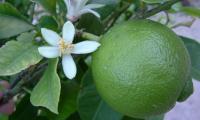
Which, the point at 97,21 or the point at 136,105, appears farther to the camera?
the point at 97,21

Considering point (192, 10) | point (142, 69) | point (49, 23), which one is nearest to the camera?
point (142, 69)

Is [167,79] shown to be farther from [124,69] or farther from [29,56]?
[29,56]

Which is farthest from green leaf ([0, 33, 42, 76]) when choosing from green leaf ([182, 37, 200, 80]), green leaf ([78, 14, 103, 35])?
green leaf ([182, 37, 200, 80])

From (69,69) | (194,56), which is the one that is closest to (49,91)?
(69,69)

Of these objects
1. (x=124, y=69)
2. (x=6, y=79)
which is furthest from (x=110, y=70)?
(x=6, y=79)

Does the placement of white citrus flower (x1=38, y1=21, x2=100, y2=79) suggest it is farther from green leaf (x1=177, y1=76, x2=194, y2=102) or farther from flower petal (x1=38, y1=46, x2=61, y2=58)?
green leaf (x1=177, y1=76, x2=194, y2=102)

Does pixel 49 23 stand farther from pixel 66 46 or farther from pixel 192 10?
pixel 192 10
